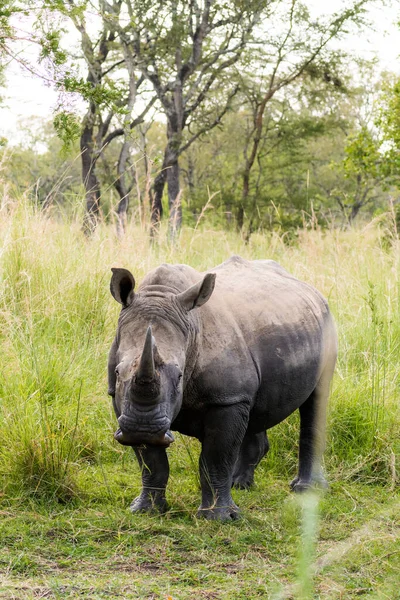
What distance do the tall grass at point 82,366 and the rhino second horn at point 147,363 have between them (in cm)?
102

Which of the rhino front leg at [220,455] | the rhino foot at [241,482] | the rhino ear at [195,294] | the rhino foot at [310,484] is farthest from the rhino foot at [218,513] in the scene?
the rhino ear at [195,294]

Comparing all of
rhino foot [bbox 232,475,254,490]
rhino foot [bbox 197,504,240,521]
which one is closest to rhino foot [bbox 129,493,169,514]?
rhino foot [bbox 197,504,240,521]

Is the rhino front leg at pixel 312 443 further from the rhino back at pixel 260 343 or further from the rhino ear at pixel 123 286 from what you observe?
the rhino ear at pixel 123 286

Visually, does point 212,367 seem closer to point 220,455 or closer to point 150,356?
point 220,455

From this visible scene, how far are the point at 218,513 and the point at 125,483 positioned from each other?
0.82m

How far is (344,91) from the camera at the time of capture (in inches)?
718

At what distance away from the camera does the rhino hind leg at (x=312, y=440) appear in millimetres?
4676

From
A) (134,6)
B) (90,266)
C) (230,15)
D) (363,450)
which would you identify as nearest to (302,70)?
(230,15)

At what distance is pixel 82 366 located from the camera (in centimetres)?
552

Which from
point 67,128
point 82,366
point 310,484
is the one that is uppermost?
point 67,128

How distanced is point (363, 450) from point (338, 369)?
1030 mm

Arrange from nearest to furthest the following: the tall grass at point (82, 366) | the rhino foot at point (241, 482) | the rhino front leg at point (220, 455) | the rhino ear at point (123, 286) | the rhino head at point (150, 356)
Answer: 1. the rhino head at point (150, 356)
2. the rhino ear at point (123, 286)
3. the rhino front leg at point (220, 455)
4. the tall grass at point (82, 366)
5. the rhino foot at point (241, 482)

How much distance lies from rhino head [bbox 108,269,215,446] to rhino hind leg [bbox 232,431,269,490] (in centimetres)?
117

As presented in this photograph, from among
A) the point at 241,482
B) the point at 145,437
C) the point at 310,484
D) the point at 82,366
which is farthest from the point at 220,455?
the point at 82,366
